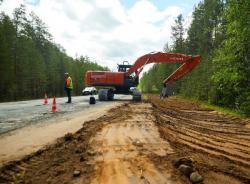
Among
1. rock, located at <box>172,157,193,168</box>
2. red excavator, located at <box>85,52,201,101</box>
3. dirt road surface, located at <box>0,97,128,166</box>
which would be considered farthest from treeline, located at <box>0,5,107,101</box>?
rock, located at <box>172,157,193,168</box>

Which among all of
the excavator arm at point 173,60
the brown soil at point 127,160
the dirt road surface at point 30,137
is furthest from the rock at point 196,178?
the excavator arm at point 173,60

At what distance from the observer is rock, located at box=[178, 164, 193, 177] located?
5711mm

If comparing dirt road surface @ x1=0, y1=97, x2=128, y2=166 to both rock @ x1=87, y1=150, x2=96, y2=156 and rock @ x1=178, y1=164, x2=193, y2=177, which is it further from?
rock @ x1=178, y1=164, x2=193, y2=177

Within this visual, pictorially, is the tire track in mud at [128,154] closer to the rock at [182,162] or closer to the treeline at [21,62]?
the rock at [182,162]

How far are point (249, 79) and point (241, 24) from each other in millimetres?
3078

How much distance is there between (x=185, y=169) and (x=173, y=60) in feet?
68.3

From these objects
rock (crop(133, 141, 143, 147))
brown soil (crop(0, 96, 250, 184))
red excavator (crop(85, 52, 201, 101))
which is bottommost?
brown soil (crop(0, 96, 250, 184))

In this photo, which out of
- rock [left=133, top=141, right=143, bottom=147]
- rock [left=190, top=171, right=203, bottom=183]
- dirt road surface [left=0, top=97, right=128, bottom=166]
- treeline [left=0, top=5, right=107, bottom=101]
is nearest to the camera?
rock [left=190, top=171, right=203, bottom=183]

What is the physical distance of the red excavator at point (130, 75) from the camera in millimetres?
26094

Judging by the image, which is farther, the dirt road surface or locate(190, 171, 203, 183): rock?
the dirt road surface

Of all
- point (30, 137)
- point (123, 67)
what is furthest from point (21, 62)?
point (30, 137)

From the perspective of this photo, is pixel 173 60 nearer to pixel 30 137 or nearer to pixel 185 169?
pixel 30 137

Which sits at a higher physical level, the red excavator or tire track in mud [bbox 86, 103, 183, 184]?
the red excavator

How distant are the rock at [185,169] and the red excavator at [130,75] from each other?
67.0ft
